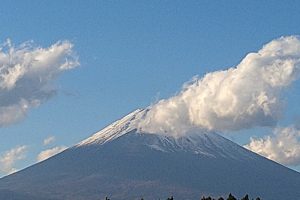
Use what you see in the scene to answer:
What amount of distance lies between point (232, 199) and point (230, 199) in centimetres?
21

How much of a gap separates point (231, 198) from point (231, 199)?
8.0 inches

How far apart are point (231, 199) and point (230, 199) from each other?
0.12 m

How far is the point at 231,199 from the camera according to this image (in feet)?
289

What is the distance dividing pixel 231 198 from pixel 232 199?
219 millimetres

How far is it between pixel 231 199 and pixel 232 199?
0.10 metres

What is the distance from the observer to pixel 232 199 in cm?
8806

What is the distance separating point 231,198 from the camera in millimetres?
88250

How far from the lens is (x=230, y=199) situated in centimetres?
8800
